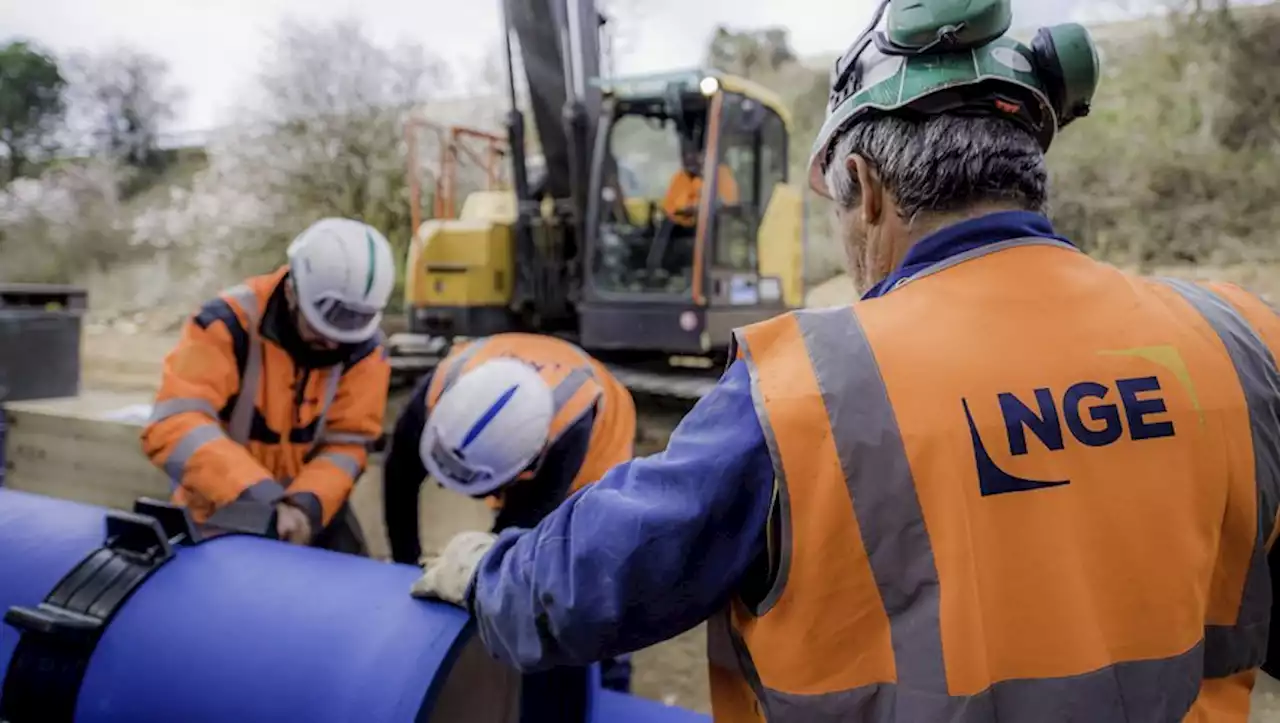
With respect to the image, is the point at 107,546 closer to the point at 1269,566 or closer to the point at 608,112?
the point at 1269,566

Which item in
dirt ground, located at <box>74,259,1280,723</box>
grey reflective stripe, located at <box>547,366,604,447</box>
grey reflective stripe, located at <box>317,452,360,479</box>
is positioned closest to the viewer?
grey reflective stripe, located at <box>547,366,604,447</box>

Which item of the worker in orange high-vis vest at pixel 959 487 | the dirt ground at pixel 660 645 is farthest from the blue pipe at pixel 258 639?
the dirt ground at pixel 660 645

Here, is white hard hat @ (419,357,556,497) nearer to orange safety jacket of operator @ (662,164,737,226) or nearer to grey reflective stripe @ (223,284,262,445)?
grey reflective stripe @ (223,284,262,445)

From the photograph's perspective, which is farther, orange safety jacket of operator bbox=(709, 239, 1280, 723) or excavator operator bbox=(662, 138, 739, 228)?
excavator operator bbox=(662, 138, 739, 228)

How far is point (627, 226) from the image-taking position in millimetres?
6918

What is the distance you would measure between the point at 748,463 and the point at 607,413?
5.55ft

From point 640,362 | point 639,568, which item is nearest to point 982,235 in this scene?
point 639,568

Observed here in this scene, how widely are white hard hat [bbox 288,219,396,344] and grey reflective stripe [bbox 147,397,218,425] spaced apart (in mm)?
397

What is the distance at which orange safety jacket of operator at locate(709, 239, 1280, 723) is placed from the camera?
989 mm

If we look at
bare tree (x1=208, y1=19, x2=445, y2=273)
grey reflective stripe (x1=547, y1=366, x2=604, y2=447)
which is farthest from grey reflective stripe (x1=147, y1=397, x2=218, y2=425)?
bare tree (x1=208, y1=19, x2=445, y2=273)

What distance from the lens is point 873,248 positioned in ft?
4.14

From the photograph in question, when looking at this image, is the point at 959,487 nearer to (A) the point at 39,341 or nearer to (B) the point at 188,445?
(B) the point at 188,445

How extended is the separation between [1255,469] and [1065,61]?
0.56m

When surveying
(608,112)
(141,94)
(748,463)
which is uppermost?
(141,94)
